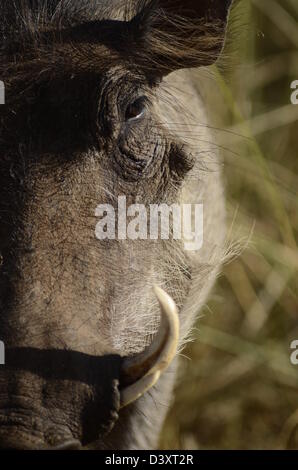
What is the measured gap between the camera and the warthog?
1.81 m

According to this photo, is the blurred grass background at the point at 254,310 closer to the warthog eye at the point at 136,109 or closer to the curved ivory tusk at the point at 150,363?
the warthog eye at the point at 136,109

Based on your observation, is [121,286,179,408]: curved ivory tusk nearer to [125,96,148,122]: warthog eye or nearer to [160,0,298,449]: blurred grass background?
[125,96,148,122]: warthog eye

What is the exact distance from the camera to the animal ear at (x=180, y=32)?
7.41 feet

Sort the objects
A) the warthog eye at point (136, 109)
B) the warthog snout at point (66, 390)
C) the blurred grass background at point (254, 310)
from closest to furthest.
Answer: the warthog snout at point (66, 390)
the warthog eye at point (136, 109)
the blurred grass background at point (254, 310)

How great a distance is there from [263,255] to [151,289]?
1294mm

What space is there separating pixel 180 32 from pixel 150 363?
874mm

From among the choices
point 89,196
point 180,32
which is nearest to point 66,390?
point 89,196

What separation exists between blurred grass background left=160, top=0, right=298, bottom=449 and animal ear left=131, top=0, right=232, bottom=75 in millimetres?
1027

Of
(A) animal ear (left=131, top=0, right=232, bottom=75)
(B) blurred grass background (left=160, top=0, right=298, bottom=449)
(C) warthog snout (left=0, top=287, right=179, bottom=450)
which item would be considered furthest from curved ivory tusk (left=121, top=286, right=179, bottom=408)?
(B) blurred grass background (left=160, top=0, right=298, bottom=449)

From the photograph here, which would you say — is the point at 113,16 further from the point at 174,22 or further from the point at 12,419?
the point at 12,419

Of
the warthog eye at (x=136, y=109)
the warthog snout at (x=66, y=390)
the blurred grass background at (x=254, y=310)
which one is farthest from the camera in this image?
the blurred grass background at (x=254, y=310)

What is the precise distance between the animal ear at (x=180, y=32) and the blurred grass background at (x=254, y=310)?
103 centimetres

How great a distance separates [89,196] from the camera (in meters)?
2.10

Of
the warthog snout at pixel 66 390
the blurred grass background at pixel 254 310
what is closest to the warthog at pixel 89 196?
the warthog snout at pixel 66 390
